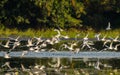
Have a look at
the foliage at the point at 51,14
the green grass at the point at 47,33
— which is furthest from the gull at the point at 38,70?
the foliage at the point at 51,14

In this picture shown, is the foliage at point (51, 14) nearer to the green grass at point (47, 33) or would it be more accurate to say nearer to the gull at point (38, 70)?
the green grass at point (47, 33)

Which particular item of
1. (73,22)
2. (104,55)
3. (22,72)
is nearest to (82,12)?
(73,22)

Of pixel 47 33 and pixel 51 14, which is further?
pixel 51 14

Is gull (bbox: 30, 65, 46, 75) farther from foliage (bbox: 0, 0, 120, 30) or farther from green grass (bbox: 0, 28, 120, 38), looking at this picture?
foliage (bbox: 0, 0, 120, 30)

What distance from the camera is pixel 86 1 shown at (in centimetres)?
5781

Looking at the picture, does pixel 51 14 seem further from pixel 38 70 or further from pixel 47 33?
pixel 38 70

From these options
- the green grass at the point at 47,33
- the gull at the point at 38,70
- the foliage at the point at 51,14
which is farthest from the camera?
the foliage at the point at 51,14

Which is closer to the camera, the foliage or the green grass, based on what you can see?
the green grass

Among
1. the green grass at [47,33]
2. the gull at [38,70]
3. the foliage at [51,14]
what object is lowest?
the gull at [38,70]

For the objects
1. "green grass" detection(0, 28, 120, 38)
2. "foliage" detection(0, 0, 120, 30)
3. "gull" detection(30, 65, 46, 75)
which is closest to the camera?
"gull" detection(30, 65, 46, 75)

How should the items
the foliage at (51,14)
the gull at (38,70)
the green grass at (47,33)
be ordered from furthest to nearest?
the foliage at (51,14), the green grass at (47,33), the gull at (38,70)

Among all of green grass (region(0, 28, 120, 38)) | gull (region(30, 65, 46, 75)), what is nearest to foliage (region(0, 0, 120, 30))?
green grass (region(0, 28, 120, 38))

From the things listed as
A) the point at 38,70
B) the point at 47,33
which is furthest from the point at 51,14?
the point at 38,70

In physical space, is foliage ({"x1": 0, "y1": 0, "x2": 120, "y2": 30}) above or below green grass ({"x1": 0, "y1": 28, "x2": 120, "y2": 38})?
above
